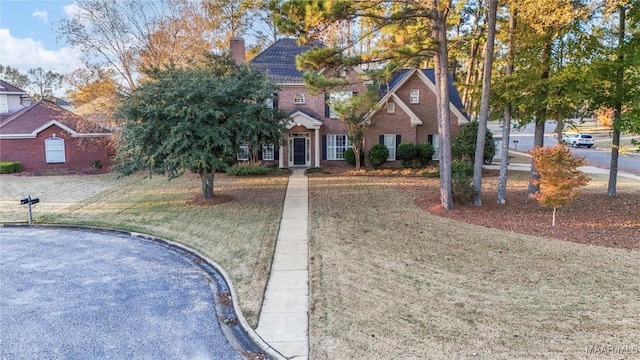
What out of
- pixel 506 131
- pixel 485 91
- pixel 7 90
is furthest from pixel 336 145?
pixel 7 90

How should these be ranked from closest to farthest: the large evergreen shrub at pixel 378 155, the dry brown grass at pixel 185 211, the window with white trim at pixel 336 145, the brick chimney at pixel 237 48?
the dry brown grass at pixel 185 211
the large evergreen shrub at pixel 378 155
the window with white trim at pixel 336 145
the brick chimney at pixel 237 48

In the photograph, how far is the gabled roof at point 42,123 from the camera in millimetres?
24297

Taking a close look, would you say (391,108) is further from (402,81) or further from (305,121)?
(305,121)

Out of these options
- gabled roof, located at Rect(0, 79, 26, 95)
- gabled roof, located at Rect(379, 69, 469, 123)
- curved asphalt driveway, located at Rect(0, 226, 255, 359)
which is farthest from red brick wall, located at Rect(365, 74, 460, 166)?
gabled roof, located at Rect(0, 79, 26, 95)

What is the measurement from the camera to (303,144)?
78.7ft

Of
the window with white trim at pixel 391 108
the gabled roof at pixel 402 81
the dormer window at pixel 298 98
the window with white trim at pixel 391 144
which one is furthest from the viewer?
the dormer window at pixel 298 98

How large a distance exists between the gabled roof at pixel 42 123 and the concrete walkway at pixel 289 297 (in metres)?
17.9

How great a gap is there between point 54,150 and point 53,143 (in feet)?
1.38

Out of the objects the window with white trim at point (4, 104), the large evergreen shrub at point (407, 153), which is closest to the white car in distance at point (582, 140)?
the large evergreen shrub at point (407, 153)

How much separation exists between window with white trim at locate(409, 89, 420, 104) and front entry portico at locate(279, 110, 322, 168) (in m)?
5.46

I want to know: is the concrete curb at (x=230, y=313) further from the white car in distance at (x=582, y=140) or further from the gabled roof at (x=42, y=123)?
the white car in distance at (x=582, y=140)

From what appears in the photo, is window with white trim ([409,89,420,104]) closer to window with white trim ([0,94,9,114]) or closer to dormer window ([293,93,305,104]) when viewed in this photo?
dormer window ([293,93,305,104])

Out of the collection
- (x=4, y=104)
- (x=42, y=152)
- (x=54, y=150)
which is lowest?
(x=42, y=152)

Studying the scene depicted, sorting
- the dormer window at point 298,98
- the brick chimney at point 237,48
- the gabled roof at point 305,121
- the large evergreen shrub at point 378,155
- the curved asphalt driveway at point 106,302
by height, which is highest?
the brick chimney at point 237,48
